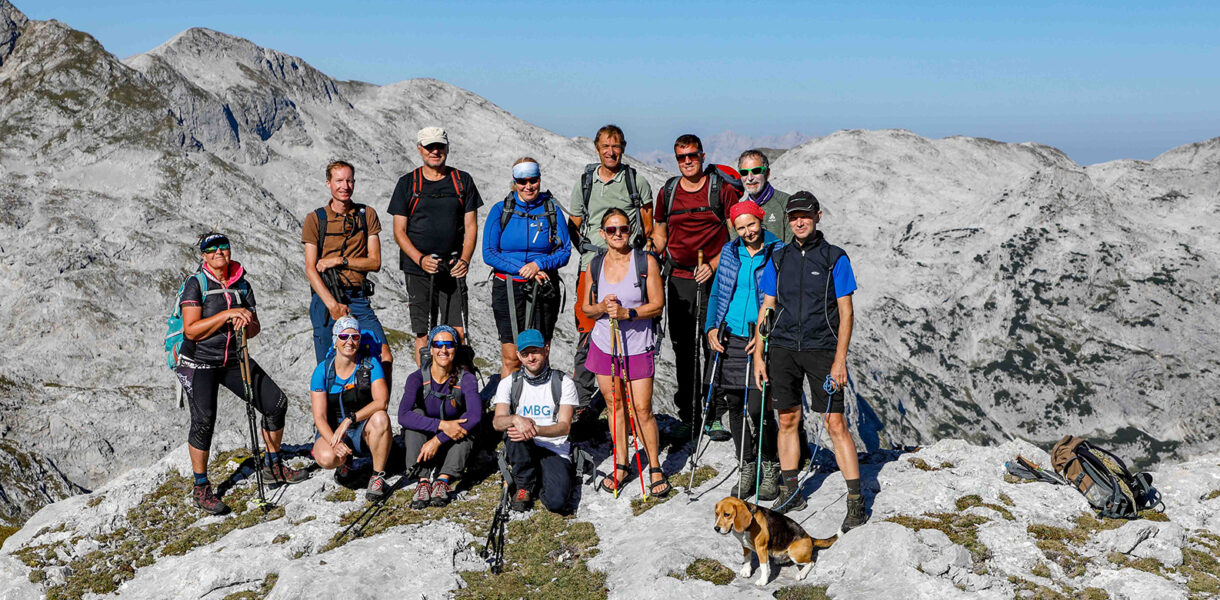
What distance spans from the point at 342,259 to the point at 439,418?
3.13m

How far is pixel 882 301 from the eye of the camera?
70875 mm

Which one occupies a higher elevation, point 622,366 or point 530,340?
point 530,340

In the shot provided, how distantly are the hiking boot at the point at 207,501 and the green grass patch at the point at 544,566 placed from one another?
468cm

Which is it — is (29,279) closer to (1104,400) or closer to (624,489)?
(624,489)

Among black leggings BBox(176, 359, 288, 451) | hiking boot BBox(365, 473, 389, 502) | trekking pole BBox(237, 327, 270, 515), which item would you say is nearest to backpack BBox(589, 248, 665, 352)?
hiking boot BBox(365, 473, 389, 502)

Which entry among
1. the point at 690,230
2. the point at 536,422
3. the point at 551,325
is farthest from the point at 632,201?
the point at 536,422

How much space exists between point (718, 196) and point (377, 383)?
5.98m

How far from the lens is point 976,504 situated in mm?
10617

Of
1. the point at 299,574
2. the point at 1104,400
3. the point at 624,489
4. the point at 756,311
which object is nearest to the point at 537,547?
the point at 624,489

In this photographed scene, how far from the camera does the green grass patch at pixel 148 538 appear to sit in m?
10.6

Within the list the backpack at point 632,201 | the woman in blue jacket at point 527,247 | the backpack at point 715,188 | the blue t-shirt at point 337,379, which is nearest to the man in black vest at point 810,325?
the backpack at point 715,188

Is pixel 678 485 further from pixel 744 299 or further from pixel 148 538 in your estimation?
pixel 148 538

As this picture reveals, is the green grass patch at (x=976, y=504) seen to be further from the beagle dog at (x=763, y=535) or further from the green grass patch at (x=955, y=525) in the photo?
the beagle dog at (x=763, y=535)

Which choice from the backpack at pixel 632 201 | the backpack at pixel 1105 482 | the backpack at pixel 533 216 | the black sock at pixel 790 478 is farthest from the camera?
the backpack at pixel 533 216
